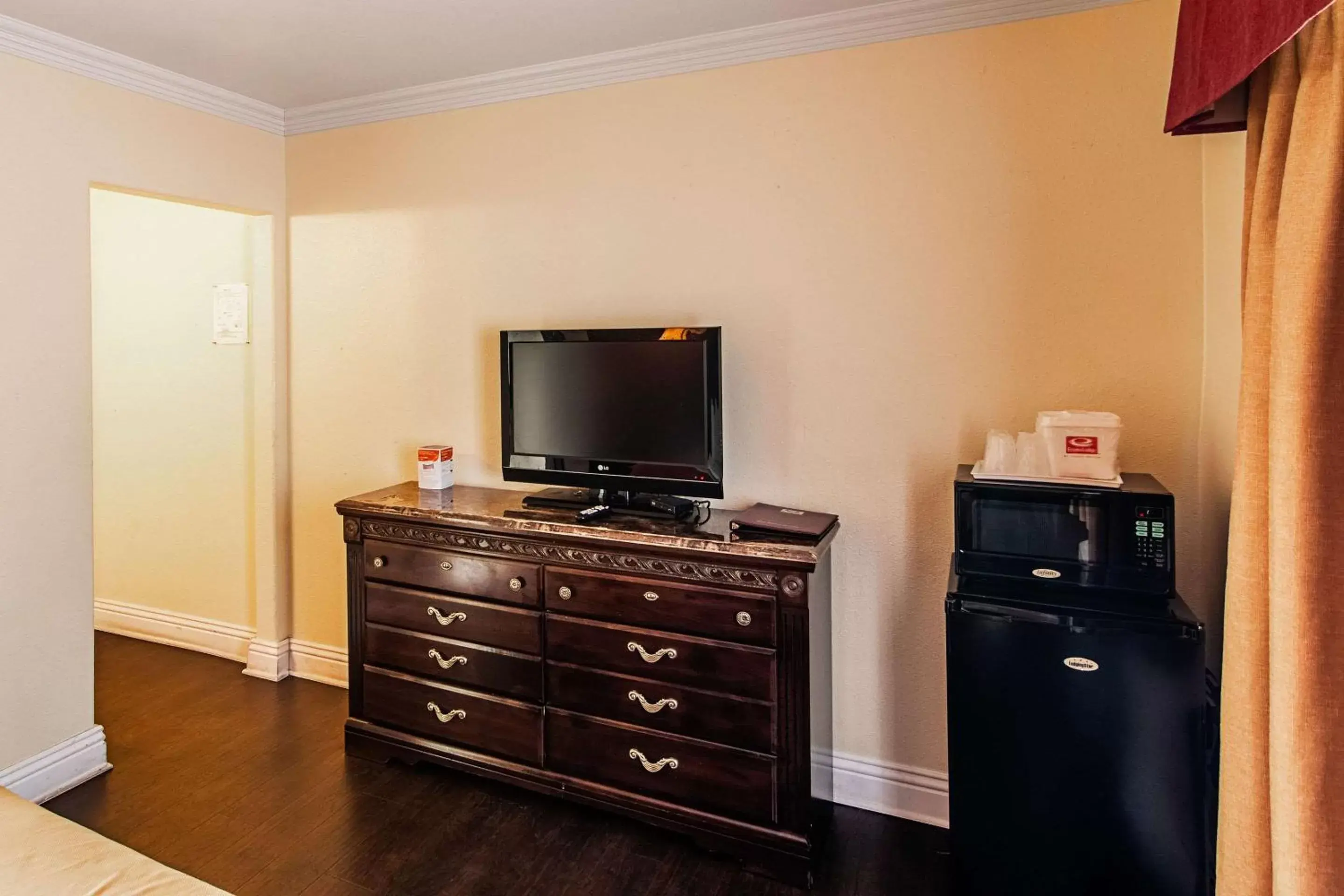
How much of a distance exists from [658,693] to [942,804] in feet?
3.29

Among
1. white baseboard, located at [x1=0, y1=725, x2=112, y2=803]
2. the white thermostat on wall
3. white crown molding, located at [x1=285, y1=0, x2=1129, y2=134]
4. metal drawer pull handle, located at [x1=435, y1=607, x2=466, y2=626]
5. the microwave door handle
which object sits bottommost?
white baseboard, located at [x1=0, y1=725, x2=112, y2=803]

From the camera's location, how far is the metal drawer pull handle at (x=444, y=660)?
8.30 feet

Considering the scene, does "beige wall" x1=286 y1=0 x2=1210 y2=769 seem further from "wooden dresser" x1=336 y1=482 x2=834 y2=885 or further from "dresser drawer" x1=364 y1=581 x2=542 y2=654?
"dresser drawer" x1=364 y1=581 x2=542 y2=654

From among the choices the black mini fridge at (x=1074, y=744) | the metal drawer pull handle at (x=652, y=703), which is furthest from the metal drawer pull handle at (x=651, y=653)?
the black mini fridge at (x=1074, y=744)

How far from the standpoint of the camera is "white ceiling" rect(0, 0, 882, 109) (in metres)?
2.29

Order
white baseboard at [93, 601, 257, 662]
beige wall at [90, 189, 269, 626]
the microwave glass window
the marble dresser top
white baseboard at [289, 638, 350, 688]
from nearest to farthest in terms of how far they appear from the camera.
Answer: the microwave glass window
the marble dresser top
white baseboard at [289, 638, 350, 688]
beige wall at [90, 189, 269, 626]
white baseboard at [93, 601, 257, 662]

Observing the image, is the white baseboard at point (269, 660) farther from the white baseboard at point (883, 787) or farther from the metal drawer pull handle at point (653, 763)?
the white baseboard at point (883, 787)

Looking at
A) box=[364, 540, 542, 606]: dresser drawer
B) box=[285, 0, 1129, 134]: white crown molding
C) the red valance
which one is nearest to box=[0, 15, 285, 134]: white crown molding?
box=[285, 0, 1129, 134]: white crown molding

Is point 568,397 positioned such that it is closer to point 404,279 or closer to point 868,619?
point 404,279

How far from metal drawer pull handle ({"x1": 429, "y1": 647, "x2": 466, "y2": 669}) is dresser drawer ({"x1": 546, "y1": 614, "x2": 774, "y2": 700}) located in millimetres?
351

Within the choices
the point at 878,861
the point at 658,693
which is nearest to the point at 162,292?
the point at 658,693

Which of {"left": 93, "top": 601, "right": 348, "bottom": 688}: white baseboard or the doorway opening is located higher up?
the doorway opening

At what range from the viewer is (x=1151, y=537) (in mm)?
1728

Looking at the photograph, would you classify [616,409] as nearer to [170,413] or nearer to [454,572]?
[454,572]
